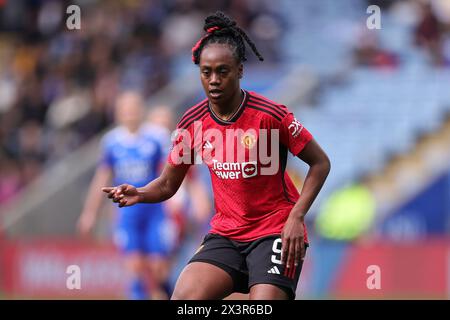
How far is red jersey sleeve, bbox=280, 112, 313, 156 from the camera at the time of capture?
20.5 feet

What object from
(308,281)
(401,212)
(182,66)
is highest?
(182,66)

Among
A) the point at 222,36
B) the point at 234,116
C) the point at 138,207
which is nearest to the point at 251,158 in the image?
the point at 234,116

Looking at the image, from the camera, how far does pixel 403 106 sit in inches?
680

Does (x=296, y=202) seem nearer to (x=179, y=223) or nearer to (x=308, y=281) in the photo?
(x=179, y=223)

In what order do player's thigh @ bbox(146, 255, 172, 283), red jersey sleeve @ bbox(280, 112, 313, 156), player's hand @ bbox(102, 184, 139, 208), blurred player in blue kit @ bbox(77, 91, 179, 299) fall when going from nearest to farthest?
player's hand @ bbox(102, 184, 139, 208), red jersey sleeve @ bbox(280, 112, 313, 156), player's thigh @ bbox(146, 255, 172, 283), blurred player in blue kit @ bbox(77, 91, 179, 299)

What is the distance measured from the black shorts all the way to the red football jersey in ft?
0.22

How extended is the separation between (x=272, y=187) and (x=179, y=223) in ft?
21.5

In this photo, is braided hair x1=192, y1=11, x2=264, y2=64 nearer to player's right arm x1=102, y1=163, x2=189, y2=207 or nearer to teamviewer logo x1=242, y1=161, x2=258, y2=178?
teamviewer logo x1=242, y1=161, x2=258, y2=178

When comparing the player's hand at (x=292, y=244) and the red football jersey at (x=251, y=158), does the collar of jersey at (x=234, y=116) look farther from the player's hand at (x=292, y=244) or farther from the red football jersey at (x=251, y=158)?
the player's hand at (x=292, y=244)

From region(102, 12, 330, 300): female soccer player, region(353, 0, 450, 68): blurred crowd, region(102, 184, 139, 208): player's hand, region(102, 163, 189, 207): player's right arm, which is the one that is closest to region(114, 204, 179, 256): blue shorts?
region(102, 163, 189, 207): player's right arm

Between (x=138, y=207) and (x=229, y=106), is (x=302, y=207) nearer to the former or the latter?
(x=229, y=106)

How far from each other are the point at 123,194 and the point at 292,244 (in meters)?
1.13

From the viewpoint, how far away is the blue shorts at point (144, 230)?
11.8 meters

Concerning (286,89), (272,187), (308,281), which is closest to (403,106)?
(286,89)
